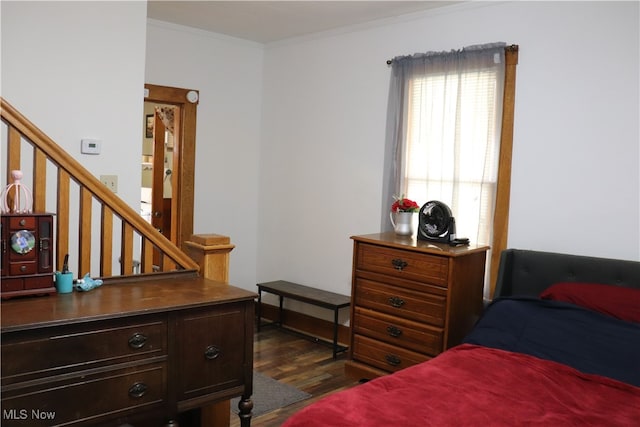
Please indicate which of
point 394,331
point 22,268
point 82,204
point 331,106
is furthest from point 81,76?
point 394,331

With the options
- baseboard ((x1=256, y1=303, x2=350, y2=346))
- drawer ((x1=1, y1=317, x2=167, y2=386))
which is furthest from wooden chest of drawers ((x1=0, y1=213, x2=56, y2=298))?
baseboard ((x1=256, y1=303, x2=350, y2=346))

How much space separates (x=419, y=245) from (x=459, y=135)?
0.91 metres

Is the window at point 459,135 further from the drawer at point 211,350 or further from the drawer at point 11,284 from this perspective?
the drawer at point 11,284

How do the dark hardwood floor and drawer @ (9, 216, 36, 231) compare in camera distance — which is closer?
drawer @ (9, 216, 36, 231)

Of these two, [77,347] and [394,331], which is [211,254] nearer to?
[77,347]

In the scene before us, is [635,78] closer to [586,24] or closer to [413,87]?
[586,24]

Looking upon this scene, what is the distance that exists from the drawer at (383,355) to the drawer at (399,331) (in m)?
0.03

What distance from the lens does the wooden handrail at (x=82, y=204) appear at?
2252 mm

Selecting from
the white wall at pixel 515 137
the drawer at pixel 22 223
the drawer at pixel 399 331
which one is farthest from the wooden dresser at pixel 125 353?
the white wall at pixel 515 137

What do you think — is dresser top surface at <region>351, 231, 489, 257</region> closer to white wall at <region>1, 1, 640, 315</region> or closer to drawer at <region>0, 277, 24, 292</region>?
white wall at <region>1, 1, 640, 315</region>

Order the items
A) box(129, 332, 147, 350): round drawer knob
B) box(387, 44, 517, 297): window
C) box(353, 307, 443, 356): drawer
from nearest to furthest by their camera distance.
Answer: box(129, 332, 147, 350): round drawer knob → box(353, 307, 443, 356): drawer → box(387, 44, 517, 297): window

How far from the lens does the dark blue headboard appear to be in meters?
3.19

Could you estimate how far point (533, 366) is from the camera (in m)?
2.59

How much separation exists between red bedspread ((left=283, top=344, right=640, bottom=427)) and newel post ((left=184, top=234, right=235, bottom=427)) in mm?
719
